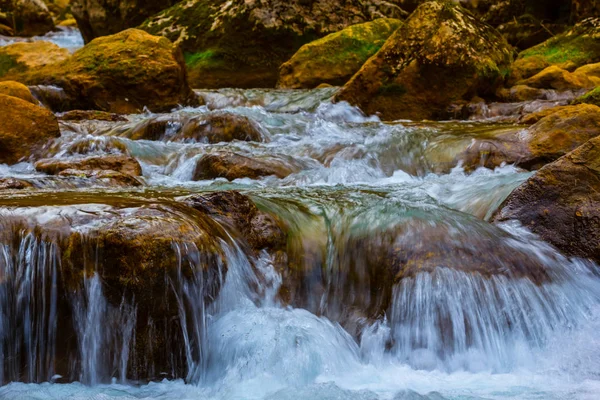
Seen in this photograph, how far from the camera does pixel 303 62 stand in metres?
12.4

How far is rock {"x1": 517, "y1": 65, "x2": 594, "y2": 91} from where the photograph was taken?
10.0 m

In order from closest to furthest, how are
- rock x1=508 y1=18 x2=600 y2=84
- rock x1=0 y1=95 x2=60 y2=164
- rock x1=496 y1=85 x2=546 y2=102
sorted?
rock x1=0 y1=95 x2=60 y2=164, rock x1=496 y1=85 x2=546 y2=102, rock x1=508 y1=18 x2=600 y2=84

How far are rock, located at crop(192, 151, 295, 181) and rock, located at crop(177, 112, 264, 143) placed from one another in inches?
55.1

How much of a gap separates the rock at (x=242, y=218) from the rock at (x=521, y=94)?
6918 millimetres

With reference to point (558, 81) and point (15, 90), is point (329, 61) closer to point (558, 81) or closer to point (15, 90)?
point (558, 81)

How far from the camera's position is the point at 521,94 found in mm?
10031

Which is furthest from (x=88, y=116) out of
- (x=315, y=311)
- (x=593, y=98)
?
(x=593, y=98)

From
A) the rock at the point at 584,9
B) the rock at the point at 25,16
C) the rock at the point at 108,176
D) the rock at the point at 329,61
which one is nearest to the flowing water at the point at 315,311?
the rock at the point at 108,176

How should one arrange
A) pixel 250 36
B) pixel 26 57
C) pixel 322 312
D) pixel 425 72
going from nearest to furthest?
1. pixel 322 312
2. pixel 425 72
3. pixel 26 57
4. pixel 250 36

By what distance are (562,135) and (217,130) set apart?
154 inches

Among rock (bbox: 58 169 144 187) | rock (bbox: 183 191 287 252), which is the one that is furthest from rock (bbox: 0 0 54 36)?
rock (bbox: 183 191 287 252)

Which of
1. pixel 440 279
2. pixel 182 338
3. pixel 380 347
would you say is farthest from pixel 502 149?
pixel 182 338

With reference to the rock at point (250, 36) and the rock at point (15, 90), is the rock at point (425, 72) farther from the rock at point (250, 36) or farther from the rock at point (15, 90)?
the rock at point (250, 36)

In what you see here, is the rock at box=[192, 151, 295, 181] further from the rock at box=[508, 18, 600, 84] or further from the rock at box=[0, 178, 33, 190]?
the rock at box=[508, 18, 600, 84]
